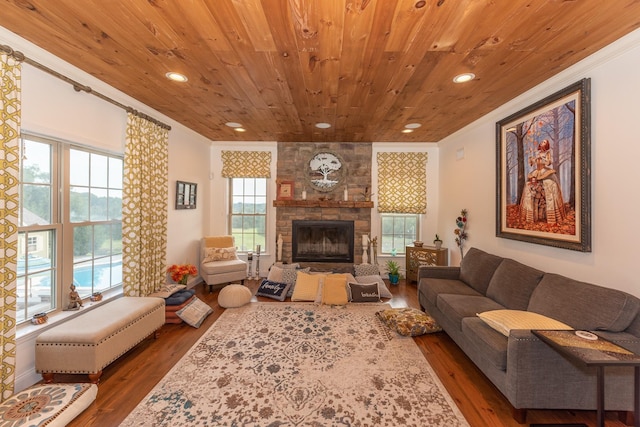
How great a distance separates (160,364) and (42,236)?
157 cm

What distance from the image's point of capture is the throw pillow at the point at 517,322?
1.91 meters

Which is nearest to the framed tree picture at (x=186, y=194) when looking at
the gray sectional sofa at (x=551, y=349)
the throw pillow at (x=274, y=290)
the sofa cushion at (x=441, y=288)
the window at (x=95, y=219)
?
the window at (x=95, y=219)

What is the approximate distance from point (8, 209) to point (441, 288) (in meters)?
4.07

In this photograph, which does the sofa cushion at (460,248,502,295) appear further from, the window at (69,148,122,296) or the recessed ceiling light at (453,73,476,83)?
the window at (69,148,122,296)

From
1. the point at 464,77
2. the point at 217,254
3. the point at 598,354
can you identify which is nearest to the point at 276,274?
the point at 217,254

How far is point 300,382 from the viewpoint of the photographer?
2.19m

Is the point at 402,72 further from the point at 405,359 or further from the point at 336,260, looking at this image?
the point at 336,260

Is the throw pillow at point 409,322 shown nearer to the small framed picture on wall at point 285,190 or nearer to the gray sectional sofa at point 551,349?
the gray sectional sofa at point 551,349

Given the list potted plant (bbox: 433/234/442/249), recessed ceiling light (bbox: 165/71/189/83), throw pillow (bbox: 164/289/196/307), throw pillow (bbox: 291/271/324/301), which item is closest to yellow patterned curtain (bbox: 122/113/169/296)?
throw pillow (bbox: 164/289/196/307)

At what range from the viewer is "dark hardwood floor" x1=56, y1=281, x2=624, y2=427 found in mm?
1846

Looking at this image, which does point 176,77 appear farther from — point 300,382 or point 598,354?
point 598,354

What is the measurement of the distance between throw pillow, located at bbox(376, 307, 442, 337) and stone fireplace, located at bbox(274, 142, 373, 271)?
2004 millimetres

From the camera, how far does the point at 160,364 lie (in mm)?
2443

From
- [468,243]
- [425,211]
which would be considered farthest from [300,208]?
[468,243]
